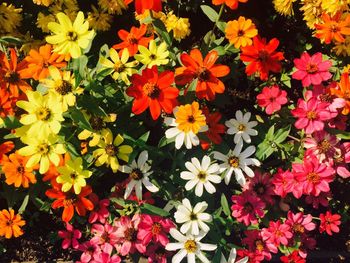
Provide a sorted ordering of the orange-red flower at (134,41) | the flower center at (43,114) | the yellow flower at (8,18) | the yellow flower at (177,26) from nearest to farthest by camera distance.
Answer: the flower center at (43,114) < the orange-red flower at (134,41) < the yellow flower at (177,26) < the yellow flower at (8,18)

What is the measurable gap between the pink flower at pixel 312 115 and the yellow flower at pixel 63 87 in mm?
837

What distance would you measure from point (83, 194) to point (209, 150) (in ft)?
1.80

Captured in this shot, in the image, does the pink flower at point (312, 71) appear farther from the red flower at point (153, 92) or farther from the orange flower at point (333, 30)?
the red flower at point (153, 92)

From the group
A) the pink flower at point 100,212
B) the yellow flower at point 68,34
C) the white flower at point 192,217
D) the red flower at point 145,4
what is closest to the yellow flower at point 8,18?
the yellow flower at point 68,34

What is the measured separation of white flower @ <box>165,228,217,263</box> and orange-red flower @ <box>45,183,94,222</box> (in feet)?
1.14

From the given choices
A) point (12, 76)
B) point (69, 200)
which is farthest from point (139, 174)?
point (12, 76)

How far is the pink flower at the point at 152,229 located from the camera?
1606mm

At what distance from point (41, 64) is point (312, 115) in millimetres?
1047

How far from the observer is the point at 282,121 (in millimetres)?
1802

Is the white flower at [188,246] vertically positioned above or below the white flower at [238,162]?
below

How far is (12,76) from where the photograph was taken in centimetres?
151

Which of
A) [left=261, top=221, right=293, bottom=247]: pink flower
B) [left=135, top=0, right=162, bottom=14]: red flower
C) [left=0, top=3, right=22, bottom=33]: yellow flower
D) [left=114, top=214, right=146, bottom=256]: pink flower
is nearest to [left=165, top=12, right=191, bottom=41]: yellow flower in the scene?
[left=135, top=0, right=162, bottom=14]: red flower

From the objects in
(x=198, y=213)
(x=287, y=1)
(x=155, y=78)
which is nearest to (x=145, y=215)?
(x=198, y=213)

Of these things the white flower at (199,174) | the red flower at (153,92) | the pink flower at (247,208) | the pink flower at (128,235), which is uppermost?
the red flower at (153,92)
